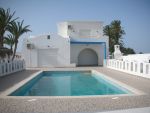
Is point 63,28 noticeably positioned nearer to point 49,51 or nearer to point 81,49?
point 81,49

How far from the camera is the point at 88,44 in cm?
2558

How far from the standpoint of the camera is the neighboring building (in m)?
23.1

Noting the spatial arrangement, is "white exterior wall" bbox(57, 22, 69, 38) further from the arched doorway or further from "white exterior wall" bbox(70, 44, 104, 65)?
the arched doorway

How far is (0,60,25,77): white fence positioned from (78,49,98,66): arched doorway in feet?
31.9

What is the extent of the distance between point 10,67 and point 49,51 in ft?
26.7

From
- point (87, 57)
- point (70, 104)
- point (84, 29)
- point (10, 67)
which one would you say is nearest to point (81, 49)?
point (87, 57)

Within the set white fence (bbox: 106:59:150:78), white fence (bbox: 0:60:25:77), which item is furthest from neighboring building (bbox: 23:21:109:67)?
white fence (bbox: 106:59:150:78)

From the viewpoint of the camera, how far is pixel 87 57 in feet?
88.4

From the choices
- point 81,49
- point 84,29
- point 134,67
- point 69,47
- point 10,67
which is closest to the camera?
point 134,67

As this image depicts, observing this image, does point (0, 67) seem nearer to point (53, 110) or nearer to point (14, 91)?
point (14, 91)

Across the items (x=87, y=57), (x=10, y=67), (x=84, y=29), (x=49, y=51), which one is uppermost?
(x=84, y=29)

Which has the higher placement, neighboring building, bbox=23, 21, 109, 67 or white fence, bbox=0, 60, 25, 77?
neighboring building, bbox=23, 21, 109, 67

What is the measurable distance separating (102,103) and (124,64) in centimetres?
1064

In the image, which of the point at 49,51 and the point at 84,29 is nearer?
the point at 49,51
